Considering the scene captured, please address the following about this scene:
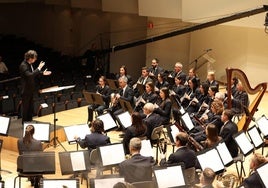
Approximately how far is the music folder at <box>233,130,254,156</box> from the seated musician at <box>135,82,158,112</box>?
3357 millimetres

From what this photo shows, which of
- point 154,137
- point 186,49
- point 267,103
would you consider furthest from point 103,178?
point 186,49

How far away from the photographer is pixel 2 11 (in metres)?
22.6

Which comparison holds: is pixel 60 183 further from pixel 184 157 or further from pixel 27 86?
pixel 27 86

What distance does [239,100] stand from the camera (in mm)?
10773

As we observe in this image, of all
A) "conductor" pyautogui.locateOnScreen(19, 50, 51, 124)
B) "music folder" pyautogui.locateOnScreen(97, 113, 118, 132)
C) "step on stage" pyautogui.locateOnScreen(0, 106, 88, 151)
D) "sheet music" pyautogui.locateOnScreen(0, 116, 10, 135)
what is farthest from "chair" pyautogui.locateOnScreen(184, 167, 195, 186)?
"conductor" pyautogui.locateOnScreen(19, 50, 51, 124)

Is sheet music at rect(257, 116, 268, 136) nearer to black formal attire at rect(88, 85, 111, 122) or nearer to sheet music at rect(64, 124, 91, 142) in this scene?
sheet music at rect(64, 124, 91, 142)

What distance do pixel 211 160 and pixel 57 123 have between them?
5.75m

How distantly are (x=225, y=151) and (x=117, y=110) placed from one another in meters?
4.35

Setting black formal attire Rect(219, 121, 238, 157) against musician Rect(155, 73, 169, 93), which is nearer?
black formal attire Rect(219, 121, 238, 157)

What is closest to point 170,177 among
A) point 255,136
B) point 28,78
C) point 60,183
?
point 60,183

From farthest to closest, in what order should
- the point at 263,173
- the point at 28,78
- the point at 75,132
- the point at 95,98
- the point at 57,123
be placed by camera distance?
the point at 57,123 < the point at 95,98 < the point at 28,78 < the point at 75,132 < the point at 263,173

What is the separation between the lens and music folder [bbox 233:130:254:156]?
7836 millimetres

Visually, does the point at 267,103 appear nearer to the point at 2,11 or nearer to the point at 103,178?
the point at 103,178

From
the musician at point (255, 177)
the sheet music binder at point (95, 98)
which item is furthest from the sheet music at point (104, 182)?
the sheet music binder at point (95, 98)
